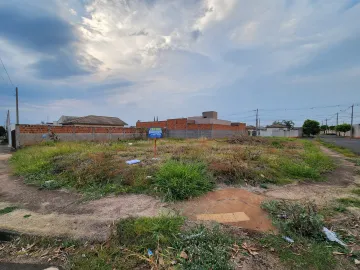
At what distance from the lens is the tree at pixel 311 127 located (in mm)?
35406

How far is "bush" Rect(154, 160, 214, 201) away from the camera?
342cm

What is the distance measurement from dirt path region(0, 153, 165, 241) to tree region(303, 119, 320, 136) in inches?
1662

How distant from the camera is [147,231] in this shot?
215 centimetres

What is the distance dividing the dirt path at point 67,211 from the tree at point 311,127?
42.2m

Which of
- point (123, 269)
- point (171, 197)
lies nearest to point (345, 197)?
point (171, 197)

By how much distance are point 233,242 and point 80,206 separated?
2.63 m

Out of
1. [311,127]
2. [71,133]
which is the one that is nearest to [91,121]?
[71,133]

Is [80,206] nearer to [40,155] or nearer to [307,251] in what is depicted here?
[307,251]

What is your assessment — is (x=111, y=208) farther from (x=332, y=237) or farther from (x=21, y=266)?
(x=332, y=237)

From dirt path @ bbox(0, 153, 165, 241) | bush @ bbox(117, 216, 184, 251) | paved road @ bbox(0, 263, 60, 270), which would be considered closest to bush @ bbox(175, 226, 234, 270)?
bush @ bbox(117, 216, 184, 251)

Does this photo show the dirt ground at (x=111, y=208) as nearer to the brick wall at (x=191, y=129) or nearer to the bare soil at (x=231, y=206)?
the bare soil at (x=231, y=206)

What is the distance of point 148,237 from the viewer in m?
2.08

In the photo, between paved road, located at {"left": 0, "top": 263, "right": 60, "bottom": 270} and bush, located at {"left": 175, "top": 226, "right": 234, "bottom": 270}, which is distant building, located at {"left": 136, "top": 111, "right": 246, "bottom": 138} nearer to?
bush, located at {"left": 175, "top": 226, "right": 234, "bottom": 270}

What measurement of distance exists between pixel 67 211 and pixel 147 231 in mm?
1692
